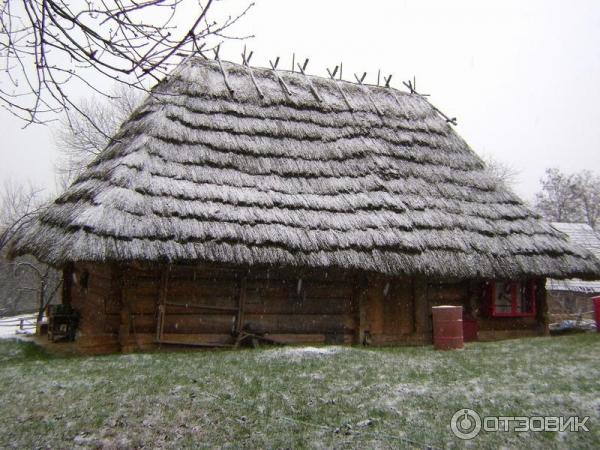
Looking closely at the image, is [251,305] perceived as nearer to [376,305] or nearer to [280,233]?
[280,233]

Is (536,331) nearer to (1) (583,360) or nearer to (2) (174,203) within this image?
(1) (583,360)

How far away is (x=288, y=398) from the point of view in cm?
536

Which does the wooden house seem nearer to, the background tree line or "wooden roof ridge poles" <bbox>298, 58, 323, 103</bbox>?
"wooden roof ridge poles" <bbox>298, 58, 323, 103</bbox>

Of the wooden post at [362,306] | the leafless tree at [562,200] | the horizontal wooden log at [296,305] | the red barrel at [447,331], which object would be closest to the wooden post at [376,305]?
the wooden post at [362,306]

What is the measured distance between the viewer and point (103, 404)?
5191 mm

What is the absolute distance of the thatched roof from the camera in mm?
8148

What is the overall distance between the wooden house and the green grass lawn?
4.93 ft

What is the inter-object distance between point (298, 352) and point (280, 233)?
6.67 feet

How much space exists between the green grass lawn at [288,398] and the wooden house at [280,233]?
1.50 metres

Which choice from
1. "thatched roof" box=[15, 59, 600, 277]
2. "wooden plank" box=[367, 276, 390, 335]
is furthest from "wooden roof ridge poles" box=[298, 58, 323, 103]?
"wooden plank" box=[367, 276, 390, 335]

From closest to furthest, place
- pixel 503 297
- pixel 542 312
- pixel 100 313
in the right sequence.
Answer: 1. pixel 100 313
2. pixel 503 297
3. pixel 542 312

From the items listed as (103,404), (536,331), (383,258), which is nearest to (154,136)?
(383,258)

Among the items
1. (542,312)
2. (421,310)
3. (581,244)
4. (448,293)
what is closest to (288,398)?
(421,310)

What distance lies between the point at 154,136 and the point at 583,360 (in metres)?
8.17
